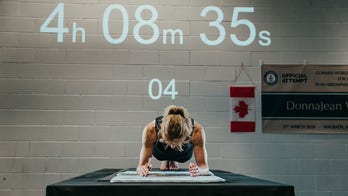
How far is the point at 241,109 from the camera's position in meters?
3.72

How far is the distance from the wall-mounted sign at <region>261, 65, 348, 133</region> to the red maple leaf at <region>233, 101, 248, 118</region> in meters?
0.18

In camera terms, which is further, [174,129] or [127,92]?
[127,92]

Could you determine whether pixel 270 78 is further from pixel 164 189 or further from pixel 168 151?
pixel 164 189

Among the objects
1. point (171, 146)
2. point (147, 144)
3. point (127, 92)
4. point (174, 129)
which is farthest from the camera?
point (127, 92)

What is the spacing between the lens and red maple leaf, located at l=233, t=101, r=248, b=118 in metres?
3.72

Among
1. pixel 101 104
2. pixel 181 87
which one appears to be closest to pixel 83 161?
pixel 101 104

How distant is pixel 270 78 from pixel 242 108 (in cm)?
41

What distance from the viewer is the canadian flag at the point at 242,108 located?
372cm

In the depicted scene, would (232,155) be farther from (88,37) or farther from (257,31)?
(88,37)

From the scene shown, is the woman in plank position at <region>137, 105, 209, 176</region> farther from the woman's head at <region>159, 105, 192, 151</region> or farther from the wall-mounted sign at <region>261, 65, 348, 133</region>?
the wall-mounted sign at <region>261, 65, 348, 133</region>

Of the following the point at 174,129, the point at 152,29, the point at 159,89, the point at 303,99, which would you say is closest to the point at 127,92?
the point at 159,89

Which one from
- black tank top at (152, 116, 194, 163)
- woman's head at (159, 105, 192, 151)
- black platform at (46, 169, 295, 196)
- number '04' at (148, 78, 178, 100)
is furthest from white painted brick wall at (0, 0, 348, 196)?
black platform at (46, 169, 295, 196)

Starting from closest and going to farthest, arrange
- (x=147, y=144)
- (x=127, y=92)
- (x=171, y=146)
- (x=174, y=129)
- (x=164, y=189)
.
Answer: (x=164, y=189), (x=174, y=129), (x=171, y=146), (x=147, y=144), (x=127, y=92)

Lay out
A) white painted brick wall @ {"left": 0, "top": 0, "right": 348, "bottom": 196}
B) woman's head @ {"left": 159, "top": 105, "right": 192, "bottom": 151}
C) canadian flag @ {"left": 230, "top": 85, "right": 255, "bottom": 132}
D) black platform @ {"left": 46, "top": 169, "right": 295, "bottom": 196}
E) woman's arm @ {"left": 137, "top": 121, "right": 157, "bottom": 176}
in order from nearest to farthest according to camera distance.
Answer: black platform @ {"left": 46, "top": 169, "right": 295, "bottom": 196} → woman's head @ {"left": 159, "top": 105, "right": 192, "bottom": 151} → woman's arm @ {"left": 137, "top": 121, "right": 157, "bottom": 176} → white painted brick wall @ {"left": 0, "top": 0, "right": 348, "bottom": 196} → canadian flag @ {"left": 230, "top": 85, "right": 255, "bottom": 132}
